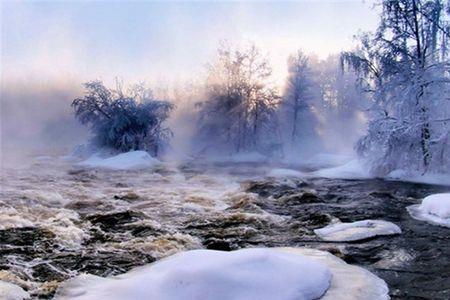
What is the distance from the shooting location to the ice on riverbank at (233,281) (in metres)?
4.81

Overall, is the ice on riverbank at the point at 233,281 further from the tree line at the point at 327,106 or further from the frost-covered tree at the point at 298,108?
the frost-covered tree at the point at 298,108

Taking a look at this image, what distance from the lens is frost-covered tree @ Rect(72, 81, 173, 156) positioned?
33.4 meters

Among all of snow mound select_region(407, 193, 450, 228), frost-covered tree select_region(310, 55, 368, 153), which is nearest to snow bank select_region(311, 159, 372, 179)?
snow mound select_region(407, 193, 450, 228)

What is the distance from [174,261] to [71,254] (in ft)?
7.25

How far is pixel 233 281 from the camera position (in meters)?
4.97

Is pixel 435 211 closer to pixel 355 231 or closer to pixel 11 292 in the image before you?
pixel 355 231

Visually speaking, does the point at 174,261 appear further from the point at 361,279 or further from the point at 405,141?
the point at 405,141

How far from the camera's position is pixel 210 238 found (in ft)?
27.7

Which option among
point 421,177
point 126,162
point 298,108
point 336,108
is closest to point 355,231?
point 421,177

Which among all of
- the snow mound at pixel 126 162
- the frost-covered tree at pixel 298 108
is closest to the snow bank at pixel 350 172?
the snow mound at pixel 126 162

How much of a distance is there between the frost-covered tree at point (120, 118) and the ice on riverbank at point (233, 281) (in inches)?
1110

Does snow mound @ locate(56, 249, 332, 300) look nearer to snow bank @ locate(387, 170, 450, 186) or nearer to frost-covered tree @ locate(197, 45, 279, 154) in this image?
snow bank @ locate(387, 170, 450, 186)

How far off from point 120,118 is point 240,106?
437 inches

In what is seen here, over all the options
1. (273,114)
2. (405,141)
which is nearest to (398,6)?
(405,141)
